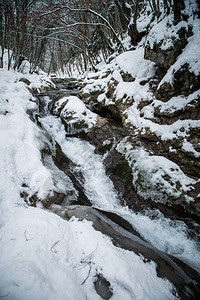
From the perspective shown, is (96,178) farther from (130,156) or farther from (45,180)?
(45,180)

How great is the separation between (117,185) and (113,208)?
0.89 metres

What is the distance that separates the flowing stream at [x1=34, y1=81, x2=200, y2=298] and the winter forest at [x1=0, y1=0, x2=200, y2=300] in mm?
27

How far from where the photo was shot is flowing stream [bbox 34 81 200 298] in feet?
10.7

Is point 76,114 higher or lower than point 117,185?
higher

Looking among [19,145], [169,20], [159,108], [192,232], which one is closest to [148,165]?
[192,232]

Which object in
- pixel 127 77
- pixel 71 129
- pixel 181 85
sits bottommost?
pixel 71 129

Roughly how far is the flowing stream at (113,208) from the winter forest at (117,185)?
0.03 metres

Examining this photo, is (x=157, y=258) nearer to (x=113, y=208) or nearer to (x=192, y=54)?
(x=113, y=208)

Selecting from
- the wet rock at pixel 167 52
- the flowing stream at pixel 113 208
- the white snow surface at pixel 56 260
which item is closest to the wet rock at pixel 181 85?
the wet rock at pixel 167 52

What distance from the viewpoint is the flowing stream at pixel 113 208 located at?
327 centimetres

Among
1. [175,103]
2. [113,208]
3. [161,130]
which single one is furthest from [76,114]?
[113,208]

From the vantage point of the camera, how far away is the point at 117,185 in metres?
5.00

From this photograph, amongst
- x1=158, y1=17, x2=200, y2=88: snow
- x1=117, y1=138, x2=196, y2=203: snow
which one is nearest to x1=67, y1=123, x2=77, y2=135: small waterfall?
x1=117, y1=138, x2=196, y2=203: snow

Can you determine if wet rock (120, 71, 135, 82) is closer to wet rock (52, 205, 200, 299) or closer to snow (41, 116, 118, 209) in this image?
snow (41, 116, 118, 209)
